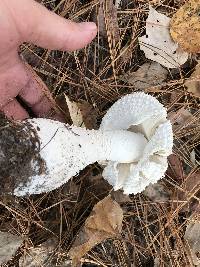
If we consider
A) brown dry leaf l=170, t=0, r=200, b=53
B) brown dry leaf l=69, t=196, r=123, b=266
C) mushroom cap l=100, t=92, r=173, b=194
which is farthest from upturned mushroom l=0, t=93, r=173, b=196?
brown dry leaf l=170, t=0, r=200, b=53

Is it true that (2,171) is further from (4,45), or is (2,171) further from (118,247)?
(118,247)

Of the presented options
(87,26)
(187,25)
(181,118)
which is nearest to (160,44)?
(187,25)

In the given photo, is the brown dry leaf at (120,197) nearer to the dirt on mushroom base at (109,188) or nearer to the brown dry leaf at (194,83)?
the dirt on mushroom base at (109,188)

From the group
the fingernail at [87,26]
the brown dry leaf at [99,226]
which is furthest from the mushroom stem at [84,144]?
the fingernail at [87,26]

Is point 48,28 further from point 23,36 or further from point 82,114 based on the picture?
point 82,114

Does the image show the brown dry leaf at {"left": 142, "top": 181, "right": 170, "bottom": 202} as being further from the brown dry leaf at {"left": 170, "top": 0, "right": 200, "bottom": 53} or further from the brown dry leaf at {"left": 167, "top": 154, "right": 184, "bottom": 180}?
the brown dry leaf at {"left": 170, "top": 0, "right": 200, "bottom": 53}
